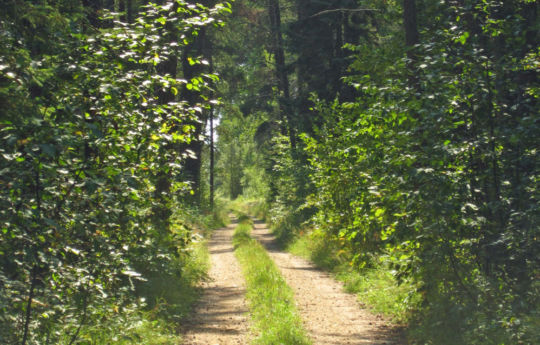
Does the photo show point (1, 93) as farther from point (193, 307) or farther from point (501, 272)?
point (193, 307)

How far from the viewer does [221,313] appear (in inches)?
366

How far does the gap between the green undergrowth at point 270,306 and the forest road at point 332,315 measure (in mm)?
321

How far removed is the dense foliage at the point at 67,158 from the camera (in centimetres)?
377

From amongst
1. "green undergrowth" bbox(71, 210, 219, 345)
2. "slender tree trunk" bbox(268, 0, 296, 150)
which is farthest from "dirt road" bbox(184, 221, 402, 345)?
"slender tree trunk" bbox(268, 0, 296, 150)

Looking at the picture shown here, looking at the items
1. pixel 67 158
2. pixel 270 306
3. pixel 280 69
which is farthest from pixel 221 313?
pixel 280 69

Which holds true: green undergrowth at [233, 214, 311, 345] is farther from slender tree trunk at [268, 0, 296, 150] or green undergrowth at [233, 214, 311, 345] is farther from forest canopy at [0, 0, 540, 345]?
slender tree trunk at [268, 0, 296, 150]

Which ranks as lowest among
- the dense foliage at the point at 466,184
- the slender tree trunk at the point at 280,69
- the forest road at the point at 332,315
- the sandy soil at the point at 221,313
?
the forest road at the point at 332,315

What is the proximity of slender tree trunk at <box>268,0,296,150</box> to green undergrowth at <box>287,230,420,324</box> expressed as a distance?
31.5 ft

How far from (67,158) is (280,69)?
23.0 m

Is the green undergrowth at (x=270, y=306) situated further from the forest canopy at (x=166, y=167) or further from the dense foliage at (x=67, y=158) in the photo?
the dense foliage at (x=67, y=158)

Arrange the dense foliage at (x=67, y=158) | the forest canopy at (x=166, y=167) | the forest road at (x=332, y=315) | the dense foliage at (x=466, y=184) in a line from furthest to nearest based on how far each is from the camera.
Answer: the forest road at (x=332, y=315)
the dense foliage at (x=466, y=184)
the forest canopy at (x=166, y=167)
the dense foliage at (x=67, y=158)

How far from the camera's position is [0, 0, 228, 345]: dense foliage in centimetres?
377

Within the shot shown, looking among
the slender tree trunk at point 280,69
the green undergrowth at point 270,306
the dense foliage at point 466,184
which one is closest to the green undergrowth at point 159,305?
the green undergrowth at point 270,306

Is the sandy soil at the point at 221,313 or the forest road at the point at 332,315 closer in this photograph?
the forest road at the point at 332,315
